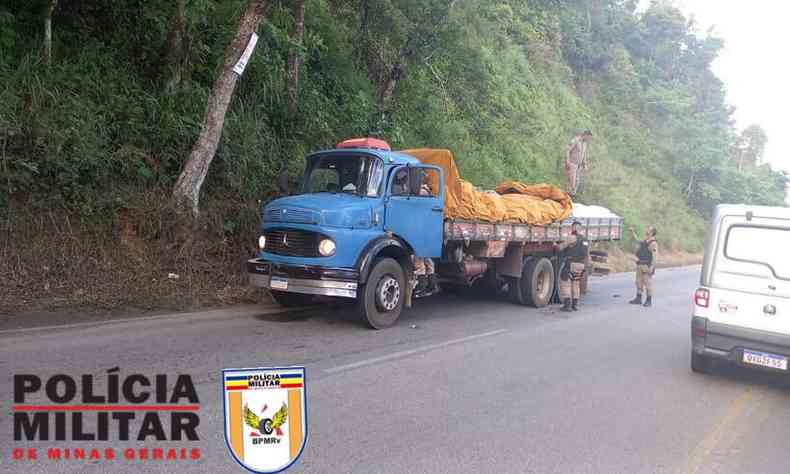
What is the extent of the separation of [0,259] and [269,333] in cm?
440

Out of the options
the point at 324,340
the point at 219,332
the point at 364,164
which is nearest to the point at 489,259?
the point at 364,164

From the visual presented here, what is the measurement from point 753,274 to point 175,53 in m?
11.0

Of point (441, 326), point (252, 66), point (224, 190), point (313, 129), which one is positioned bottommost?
point (441, 326)

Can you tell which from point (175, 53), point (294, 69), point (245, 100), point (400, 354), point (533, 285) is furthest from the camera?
point (294, 69)

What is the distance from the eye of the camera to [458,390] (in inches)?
242

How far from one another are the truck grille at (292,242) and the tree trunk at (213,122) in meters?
2.80

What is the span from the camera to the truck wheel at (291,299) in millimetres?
9969

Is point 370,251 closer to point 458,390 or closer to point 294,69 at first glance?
point 458,390

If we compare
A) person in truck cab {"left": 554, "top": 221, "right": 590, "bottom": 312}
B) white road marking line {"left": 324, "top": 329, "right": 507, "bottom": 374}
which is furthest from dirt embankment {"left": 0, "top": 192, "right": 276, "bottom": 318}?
person in truck cab {"left": 554, "top": 221, "right": 590, "bottom": 312}

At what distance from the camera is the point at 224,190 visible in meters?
12.6

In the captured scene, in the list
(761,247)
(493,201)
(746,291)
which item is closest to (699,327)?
(746,291)

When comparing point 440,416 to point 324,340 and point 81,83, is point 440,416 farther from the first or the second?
point 81,83

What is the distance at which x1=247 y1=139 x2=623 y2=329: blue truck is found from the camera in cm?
857

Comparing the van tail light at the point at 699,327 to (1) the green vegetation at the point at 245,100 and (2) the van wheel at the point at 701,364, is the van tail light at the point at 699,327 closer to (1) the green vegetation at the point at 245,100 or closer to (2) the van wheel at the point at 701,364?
(2) the van wheel at the point at 701,364
